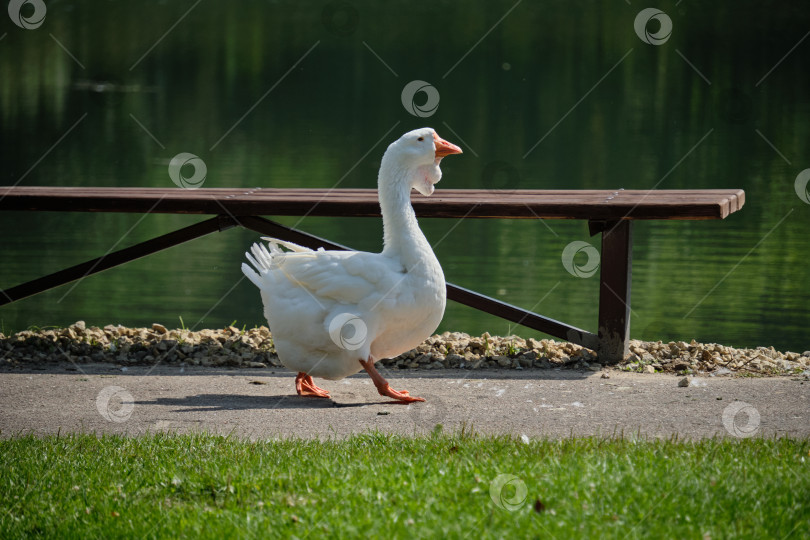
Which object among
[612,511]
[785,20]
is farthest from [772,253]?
[785,20]

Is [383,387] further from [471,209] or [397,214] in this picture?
[471,209]

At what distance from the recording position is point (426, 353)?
8.12 metres

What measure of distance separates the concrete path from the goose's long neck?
1023mm

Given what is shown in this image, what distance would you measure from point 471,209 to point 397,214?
1195 mm

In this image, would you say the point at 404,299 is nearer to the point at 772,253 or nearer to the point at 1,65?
the point at 772,253

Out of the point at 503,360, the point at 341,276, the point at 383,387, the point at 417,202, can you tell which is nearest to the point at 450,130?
the point at 417,202

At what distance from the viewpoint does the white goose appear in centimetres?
634

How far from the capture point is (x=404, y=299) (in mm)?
6340

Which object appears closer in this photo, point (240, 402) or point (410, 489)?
point (410, 489)

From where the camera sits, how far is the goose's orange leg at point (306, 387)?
6.75m

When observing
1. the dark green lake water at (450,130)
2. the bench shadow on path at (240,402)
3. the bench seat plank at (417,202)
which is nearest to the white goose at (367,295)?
the bench shadow on path at (240,402)

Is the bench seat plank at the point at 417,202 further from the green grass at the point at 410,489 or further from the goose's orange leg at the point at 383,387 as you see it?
the green grass at the point at 410,489

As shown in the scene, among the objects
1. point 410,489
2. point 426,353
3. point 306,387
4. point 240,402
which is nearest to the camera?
Result: point 410,489

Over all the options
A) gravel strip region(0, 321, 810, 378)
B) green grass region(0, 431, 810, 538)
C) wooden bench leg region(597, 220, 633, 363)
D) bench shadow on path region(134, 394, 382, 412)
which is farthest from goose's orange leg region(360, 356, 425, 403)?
wooden bench leg region(597, 220, 633, 363)
